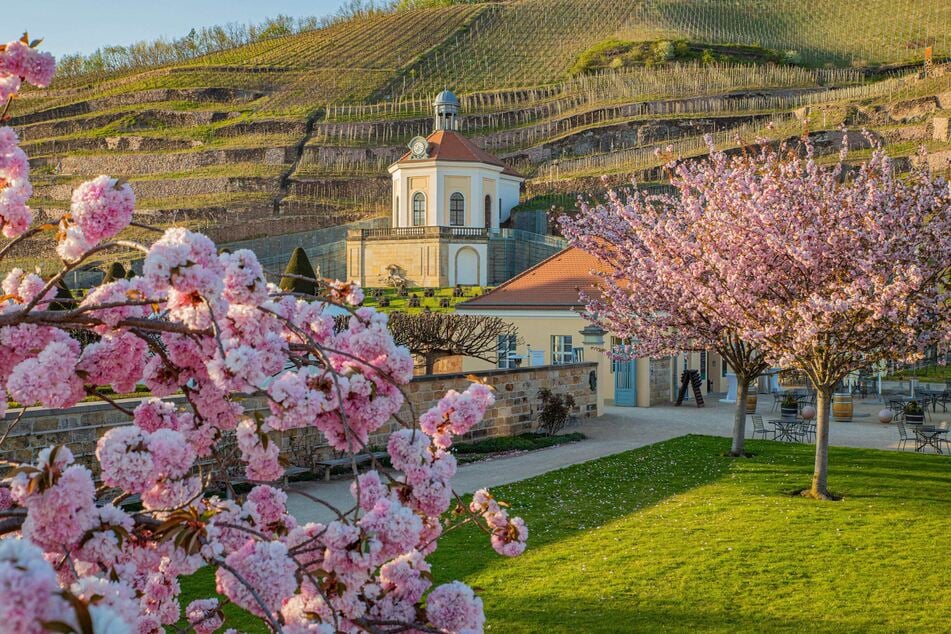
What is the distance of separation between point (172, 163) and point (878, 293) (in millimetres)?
73410

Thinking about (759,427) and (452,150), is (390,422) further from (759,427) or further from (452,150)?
(452,150)

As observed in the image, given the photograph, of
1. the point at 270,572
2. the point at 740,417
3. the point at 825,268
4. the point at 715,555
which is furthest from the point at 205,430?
the point at 740,417

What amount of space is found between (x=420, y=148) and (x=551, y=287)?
26324mm

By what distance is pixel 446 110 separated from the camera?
56344 millimetres

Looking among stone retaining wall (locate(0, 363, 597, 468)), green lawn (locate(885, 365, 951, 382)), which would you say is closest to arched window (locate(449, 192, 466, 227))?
green lawn (locate(885, 365, 951, 382))

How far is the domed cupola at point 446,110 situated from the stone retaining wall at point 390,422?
118 ft

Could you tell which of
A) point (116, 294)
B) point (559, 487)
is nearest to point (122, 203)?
point (116, 294)

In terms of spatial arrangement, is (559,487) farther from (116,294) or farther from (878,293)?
(116,294)

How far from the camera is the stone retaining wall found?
11.4 m

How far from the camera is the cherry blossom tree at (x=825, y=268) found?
12641mm

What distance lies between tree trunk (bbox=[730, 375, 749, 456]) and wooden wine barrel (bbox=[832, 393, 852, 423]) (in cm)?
761

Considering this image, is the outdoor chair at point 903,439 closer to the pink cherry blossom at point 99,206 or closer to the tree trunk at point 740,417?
the tree trunk at point 740,417

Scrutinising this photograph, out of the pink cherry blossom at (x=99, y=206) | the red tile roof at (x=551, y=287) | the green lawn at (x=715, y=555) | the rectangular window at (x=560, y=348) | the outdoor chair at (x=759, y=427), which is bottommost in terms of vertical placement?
the green lawn at (x=715, y=555)

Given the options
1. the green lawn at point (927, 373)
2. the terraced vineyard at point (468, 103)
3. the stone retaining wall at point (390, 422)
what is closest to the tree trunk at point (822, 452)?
the stone retaining wall at point (390, 422)
